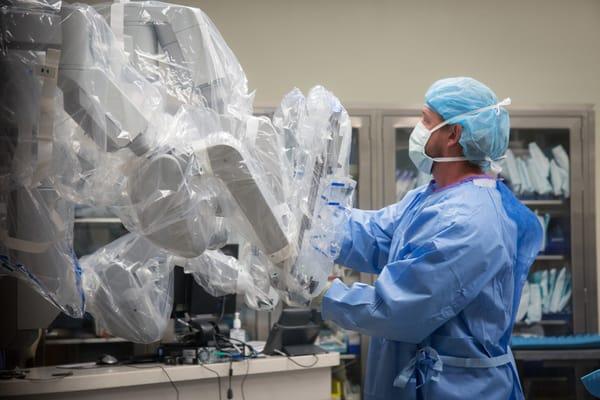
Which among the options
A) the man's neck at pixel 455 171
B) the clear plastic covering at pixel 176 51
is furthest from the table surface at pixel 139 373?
the clear plastic covering at pixel 176 51

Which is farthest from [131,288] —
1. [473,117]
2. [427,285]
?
[473,117]

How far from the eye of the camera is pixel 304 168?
162cm

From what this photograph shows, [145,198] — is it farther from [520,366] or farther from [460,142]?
[520,366]

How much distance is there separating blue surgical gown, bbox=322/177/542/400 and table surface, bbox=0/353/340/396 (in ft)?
3.19

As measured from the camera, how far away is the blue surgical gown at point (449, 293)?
1787 millimetres

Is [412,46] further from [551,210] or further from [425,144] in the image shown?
[425,144]

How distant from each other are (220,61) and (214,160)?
0.22 m

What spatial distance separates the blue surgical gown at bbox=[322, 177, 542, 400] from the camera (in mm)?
1787

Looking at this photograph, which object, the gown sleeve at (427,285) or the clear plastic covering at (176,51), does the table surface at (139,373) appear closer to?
the gown sleeve at (427,285)

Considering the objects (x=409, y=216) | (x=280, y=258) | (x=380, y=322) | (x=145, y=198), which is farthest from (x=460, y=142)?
(x=145, y=198)

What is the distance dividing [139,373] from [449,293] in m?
1.43

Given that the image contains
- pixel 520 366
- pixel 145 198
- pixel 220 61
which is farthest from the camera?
pixel 520 366

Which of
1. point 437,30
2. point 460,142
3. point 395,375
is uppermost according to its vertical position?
point 437,30

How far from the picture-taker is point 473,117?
2037 millimetres
